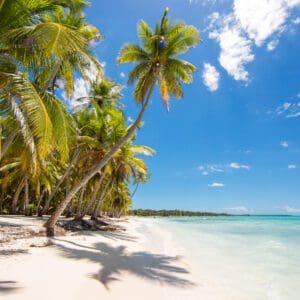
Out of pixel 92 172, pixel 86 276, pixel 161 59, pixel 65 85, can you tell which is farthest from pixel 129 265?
pixel 161 59

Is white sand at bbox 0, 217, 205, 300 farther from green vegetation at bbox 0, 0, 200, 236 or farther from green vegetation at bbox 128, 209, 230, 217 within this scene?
green vegetation at bbox 128, 209, 230, 217

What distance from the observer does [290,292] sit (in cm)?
662

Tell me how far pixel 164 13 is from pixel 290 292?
11.8m

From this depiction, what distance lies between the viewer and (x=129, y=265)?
767cm

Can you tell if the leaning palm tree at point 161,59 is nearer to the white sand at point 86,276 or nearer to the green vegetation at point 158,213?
the white sand at point 86,276

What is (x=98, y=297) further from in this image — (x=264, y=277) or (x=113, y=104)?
(x=113, y=104)

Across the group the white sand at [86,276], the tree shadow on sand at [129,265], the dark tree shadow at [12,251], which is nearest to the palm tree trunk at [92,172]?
the tree shadow on sand at [129,265]

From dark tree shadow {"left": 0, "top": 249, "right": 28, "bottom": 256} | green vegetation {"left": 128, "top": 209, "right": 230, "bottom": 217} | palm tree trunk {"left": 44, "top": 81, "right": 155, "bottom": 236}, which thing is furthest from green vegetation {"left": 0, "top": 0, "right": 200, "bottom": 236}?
green vegetation {"left": 128, "top": 209, "right": 230, "bottom": 217}

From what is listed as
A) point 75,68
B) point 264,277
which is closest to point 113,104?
point 75,68

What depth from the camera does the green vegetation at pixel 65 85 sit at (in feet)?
19.7

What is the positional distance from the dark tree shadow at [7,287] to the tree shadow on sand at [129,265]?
1589 mm

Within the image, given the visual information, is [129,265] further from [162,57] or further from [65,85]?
[162,57]

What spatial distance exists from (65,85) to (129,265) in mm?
7229

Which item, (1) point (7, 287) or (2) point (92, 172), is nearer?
(1) point (7, 287)
